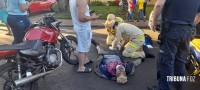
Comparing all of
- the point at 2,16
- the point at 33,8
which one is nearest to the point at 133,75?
the point at 2,16

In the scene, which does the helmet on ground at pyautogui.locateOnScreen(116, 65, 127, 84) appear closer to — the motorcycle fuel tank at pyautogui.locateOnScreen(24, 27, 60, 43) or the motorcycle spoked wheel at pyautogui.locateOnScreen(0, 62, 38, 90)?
the motorcycle fuel tank at pyautogui.locateOnScreen(24, 27, 60, 43)

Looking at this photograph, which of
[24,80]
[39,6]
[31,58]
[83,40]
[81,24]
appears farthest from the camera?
[39,6]

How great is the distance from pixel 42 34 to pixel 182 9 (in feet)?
7.64

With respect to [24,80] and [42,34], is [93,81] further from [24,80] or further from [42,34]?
[24,80]

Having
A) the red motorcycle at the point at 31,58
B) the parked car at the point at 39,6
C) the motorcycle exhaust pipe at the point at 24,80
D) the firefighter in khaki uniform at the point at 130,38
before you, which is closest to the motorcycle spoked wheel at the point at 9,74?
the red motorcycle at the point at 31,58

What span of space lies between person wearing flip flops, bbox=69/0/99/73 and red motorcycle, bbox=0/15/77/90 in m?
0.42

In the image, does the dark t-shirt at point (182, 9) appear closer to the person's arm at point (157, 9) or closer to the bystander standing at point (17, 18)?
the person's arm at point (157, 9)

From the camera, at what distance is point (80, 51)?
533 cm

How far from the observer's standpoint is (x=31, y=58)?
167 inches

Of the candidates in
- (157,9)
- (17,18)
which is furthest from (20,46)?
(157,9)

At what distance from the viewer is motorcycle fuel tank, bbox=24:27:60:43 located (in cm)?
456

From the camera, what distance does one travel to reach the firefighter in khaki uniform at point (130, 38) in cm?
644

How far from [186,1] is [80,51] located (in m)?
2.40

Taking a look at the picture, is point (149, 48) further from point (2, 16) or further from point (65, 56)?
point (2, 16)
